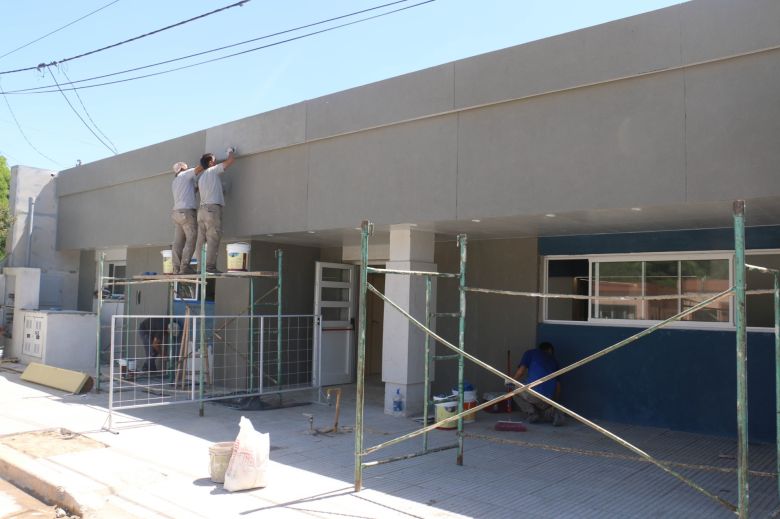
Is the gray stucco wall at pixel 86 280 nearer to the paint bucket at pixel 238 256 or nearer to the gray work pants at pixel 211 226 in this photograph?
the gray work pants at pixel 211 226

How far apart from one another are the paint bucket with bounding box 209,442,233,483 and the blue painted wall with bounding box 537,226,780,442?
5.86 meters

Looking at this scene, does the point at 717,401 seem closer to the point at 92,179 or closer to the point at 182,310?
the point at 182,310

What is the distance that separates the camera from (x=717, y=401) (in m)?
9.02

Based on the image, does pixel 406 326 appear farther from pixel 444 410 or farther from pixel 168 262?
pixel 168 262

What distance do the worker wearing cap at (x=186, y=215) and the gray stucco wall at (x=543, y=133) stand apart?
0.71 meters

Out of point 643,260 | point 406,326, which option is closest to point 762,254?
point 643,260

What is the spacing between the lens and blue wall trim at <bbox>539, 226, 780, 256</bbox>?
8.71m

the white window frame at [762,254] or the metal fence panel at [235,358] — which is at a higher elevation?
the white window frame at [762,254]

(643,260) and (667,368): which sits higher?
(643,260)

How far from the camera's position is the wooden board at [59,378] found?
11898mm

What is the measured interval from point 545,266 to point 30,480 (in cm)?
786

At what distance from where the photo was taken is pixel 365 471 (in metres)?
7.24

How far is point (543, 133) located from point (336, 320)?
22.8ft

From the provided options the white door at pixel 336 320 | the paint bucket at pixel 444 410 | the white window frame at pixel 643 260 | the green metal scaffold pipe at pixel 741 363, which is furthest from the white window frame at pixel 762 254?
the white door at pixel 336 320
